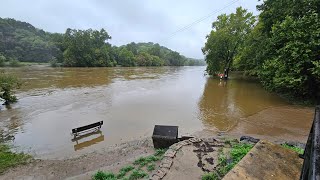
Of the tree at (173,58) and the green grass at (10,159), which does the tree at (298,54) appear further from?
the tree at (173,58)

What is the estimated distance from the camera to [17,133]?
959 cm

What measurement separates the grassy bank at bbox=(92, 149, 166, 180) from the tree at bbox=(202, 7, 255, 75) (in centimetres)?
2692

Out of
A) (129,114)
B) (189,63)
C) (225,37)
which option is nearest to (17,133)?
(129,114)

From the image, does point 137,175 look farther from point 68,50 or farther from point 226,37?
point 68,50

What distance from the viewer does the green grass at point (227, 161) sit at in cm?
464

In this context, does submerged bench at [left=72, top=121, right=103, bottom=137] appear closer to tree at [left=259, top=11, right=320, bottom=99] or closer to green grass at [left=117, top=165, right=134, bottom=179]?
green grass at [left=117, top=165, right=134, bottom=179]

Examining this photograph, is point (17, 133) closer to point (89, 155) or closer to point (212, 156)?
point (89, 155)

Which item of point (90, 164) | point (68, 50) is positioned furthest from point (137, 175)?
point (68, 50)

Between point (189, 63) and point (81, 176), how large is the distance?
517 ft

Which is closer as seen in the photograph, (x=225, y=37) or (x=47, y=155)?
(x=47, y=155)

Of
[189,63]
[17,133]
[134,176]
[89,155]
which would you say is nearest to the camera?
[134,176]

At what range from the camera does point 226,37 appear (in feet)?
96.3

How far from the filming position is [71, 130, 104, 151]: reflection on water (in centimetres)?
843

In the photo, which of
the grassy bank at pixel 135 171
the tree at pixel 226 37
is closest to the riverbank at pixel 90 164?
the grassy bank at pixel 135 171
